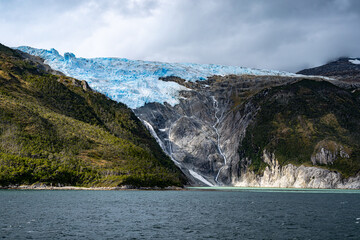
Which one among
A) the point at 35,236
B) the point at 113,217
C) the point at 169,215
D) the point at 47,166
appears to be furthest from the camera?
the point at 47,166

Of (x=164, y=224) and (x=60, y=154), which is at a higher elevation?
(x=60, y=154)

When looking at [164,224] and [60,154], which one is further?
[60,154]

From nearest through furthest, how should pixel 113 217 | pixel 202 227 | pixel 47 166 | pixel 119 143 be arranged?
pixel 202 227
pixel 113 217
pixel 47 166
pixel 119 143

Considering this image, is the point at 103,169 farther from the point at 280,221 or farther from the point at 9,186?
the point at 280,221

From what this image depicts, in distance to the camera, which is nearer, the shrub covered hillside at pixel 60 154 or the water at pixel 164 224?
the water at pixel 164 224

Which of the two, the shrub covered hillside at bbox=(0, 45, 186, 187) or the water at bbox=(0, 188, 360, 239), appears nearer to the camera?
the water at bbox=(0, 188, 360, 239)

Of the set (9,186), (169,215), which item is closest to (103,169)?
(9,186)

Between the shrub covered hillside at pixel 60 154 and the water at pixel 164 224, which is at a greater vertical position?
the shrub covered hillside at pixel 60 154

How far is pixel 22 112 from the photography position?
162 m

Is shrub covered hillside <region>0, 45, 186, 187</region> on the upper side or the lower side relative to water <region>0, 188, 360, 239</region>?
upper

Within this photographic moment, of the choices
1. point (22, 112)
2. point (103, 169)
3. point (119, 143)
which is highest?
point (22, 112)

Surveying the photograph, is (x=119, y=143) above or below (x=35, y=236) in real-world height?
above

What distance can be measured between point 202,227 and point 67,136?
407ft

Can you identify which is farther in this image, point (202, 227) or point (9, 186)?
point (9, 186)
